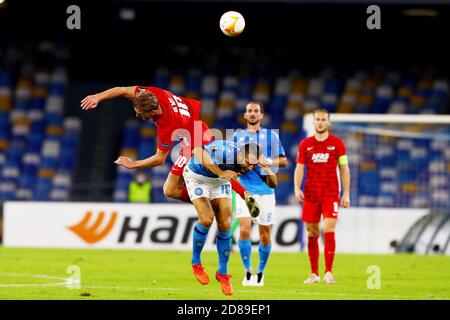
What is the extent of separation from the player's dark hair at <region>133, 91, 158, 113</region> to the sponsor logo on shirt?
293cm

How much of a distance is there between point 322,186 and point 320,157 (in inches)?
14.6

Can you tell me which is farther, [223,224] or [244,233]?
[244,233]

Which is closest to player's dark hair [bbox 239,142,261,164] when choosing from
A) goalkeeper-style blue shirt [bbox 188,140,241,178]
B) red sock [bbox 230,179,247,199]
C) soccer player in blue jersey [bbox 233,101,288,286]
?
goalkeeper-style blue shirt [bbox 188,140,241,178]

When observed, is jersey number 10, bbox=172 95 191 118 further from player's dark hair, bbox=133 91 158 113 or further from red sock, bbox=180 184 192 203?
red sock, bbox=180 184 192 203

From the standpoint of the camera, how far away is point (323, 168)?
40.9 ft

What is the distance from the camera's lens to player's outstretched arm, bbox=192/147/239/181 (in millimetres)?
9914

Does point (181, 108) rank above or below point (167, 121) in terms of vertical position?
above

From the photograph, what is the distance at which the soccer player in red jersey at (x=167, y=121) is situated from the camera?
10258 mm

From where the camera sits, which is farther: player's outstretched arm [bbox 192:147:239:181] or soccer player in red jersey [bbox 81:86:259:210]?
soccer player in red jersey [bbox 81:86:259:210]

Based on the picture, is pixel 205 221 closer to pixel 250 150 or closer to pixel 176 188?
pixel 176 188

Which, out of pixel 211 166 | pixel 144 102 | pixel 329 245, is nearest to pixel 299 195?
pixel 329 245

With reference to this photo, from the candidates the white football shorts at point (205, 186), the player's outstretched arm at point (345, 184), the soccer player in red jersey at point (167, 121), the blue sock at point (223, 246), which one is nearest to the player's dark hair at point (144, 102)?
the soccer player in red jersey at point (167, 121)

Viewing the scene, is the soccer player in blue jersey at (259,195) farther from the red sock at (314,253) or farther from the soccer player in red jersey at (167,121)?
the soccer player in red jersey at (167,121)
